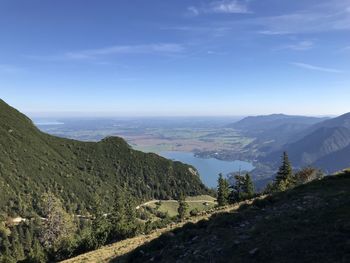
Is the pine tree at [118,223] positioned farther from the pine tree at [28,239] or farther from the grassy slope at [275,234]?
the pine tree at [28,239]

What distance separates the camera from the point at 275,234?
18.2 meters

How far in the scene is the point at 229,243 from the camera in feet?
62.1

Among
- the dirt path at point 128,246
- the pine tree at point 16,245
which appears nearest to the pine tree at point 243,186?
the dirt path at point 128,246

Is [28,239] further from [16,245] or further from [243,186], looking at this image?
[243,186]

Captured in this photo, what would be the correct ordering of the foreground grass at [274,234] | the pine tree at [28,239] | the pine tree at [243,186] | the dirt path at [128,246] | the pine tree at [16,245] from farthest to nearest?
1. the pine tree at [28,239]
2. the pine tree at [16,245]
3. the pine tree at [243,186]
4. the dirt path at [128,246]
5. the foreground grass at [274,234]

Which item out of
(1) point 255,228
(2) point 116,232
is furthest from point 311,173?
(1) point 255,228

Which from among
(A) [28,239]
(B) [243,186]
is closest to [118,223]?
(B) [243,186]

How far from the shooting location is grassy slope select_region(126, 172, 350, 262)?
623 inches

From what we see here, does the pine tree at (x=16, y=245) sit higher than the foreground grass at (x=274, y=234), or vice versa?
the foreground grass at (x=274, y=234)

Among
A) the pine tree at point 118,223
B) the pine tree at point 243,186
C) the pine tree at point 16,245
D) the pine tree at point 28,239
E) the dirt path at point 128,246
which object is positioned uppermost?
the dirt path at point 128,246

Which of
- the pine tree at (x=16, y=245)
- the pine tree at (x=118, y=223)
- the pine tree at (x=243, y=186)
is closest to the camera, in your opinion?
the pine tree at (x=118, y=223)

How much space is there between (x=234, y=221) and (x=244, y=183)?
88.5 metres

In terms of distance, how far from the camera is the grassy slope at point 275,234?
1581 centimetres

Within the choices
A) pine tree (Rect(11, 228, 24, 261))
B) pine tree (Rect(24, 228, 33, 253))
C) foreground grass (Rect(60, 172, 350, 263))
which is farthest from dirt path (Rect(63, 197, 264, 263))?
pine tree (Rect(24, 228, 33, 253))
